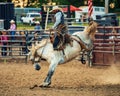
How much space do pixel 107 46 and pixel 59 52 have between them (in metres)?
5.62

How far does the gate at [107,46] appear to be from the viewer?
1784 cm

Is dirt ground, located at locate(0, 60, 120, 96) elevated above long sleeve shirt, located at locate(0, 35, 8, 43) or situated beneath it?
situated beneath

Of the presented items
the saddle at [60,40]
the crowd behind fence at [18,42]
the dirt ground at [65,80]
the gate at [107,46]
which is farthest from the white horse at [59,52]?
the crowd behind fence at [18,42]

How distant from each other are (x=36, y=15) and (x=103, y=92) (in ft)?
163

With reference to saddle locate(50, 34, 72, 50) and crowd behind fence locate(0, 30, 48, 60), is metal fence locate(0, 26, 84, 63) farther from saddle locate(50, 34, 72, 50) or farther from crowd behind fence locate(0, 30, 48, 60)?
saddle locate(50, 34, 72, 50)

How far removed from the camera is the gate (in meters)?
17.8

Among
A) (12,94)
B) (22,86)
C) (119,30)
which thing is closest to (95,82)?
(22,86)

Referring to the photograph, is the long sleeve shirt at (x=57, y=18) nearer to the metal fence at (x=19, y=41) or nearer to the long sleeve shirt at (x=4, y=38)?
the metal fence at (x=19, y=41)

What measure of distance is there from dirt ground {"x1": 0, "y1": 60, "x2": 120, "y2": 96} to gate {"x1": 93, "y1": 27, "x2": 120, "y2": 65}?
0.31 meters

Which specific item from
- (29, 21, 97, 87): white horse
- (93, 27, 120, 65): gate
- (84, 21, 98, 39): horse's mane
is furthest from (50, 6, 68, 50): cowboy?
(93, 27, 120, 65): gate

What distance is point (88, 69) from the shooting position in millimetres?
17359

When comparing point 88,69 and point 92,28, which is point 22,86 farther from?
point 88,69

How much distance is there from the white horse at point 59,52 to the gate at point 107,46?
4377 mm

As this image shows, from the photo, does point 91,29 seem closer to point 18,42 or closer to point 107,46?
point 107,46
